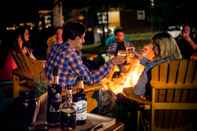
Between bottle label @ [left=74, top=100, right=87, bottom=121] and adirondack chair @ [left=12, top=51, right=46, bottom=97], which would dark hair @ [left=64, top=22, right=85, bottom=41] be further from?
adirondack chair @ [left=12, top=51, right=46, bottom=97]

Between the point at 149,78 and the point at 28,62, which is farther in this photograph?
the point at 28,62

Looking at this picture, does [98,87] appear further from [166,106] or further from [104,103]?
[166,106]

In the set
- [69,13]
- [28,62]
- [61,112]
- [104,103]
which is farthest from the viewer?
[69,13]

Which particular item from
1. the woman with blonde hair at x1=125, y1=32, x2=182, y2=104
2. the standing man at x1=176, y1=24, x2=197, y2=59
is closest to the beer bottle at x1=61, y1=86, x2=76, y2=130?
the woman with blonde hair at x1=125, y1=32, x2=182, y2=104

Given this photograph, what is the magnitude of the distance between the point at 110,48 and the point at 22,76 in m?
2.17

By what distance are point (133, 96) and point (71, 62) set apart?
5.62ft

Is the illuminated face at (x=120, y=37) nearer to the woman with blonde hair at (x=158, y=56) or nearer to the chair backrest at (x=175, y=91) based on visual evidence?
the woman with blonde hair at (x=158, y=56)

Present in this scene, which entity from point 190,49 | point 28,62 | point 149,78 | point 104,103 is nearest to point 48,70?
point 149,78

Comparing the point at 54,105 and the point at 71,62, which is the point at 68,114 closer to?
the point at 54,105

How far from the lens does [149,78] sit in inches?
192

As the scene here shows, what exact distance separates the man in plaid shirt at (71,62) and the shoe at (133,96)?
116 centimetres

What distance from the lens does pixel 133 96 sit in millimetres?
5012

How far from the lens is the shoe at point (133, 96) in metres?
4.77

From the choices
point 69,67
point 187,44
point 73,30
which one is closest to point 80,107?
point 69,67
